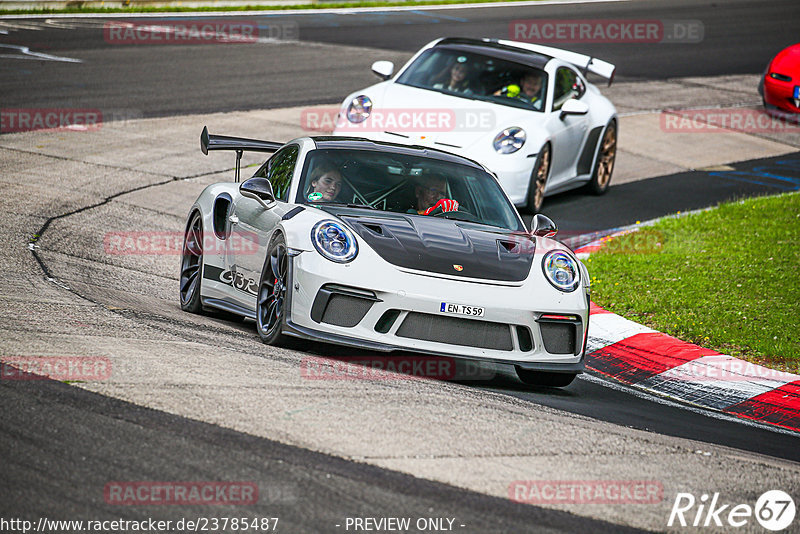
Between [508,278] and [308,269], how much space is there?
1180 millimetres

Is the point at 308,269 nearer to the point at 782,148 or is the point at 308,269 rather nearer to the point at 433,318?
the point at 433,318

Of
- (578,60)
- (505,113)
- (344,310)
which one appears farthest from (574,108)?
(344,310)

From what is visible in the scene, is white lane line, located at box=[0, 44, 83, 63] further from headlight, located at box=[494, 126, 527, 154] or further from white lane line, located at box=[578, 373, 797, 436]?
white lane line, located at box=[578, 373, 797, 436]

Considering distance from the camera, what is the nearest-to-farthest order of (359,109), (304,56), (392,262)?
1. (392,262)
2. (359,109)
3. (304,56)

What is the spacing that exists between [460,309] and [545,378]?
0.93m

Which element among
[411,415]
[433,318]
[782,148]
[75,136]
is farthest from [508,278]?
[782,148]

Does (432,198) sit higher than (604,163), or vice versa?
(432,198)

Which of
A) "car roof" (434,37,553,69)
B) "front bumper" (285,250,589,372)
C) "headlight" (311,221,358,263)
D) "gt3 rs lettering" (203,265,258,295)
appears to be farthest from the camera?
"car roof" (434,37,553,69)

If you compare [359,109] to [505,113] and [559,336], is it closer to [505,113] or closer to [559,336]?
[505,113]

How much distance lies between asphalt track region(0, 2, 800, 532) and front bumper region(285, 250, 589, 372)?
37 cm

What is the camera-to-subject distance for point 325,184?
24.7 feet

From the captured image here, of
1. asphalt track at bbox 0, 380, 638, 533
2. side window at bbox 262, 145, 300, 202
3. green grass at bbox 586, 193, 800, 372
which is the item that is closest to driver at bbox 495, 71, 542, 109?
green grass at bbox 586, 193, 800, 372

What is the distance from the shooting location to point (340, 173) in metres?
7.62

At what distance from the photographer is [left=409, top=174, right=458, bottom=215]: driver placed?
25.0 feet
